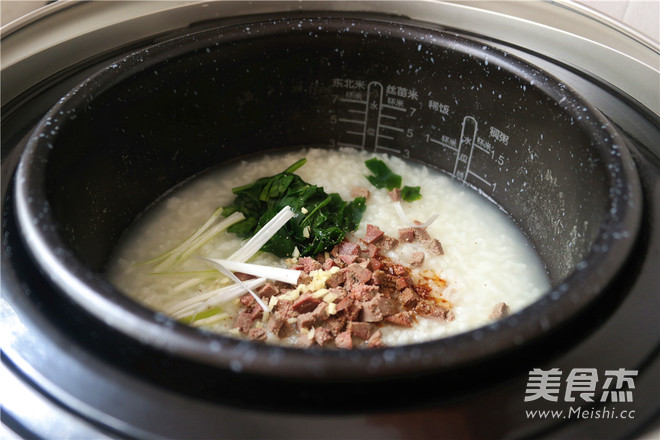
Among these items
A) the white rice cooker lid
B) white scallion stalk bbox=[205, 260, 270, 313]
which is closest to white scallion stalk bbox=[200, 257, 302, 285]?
white scallion stalk bbox=[205, 260, 270, 313]

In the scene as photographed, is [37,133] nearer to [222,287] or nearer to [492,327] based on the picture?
[222,287]

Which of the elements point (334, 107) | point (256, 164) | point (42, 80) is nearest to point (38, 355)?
point (42, 80)

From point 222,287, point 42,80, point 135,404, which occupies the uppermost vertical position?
point 42,80

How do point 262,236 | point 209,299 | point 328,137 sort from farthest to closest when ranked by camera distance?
point 328,137
point 262,236
point 209,299

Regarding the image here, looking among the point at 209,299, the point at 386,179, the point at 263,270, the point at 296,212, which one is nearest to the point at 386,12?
the point at 386,179

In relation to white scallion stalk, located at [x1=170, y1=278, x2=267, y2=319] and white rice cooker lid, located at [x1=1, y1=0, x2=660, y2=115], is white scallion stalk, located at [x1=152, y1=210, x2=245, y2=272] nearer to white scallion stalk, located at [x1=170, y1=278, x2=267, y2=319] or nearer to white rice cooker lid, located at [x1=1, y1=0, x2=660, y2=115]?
white scallion stalk, located at [x1=170, y1=278, x2=267, y2=319]

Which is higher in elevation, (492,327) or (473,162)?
(473,162)

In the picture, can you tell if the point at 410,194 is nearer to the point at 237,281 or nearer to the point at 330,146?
the point at 330,146
